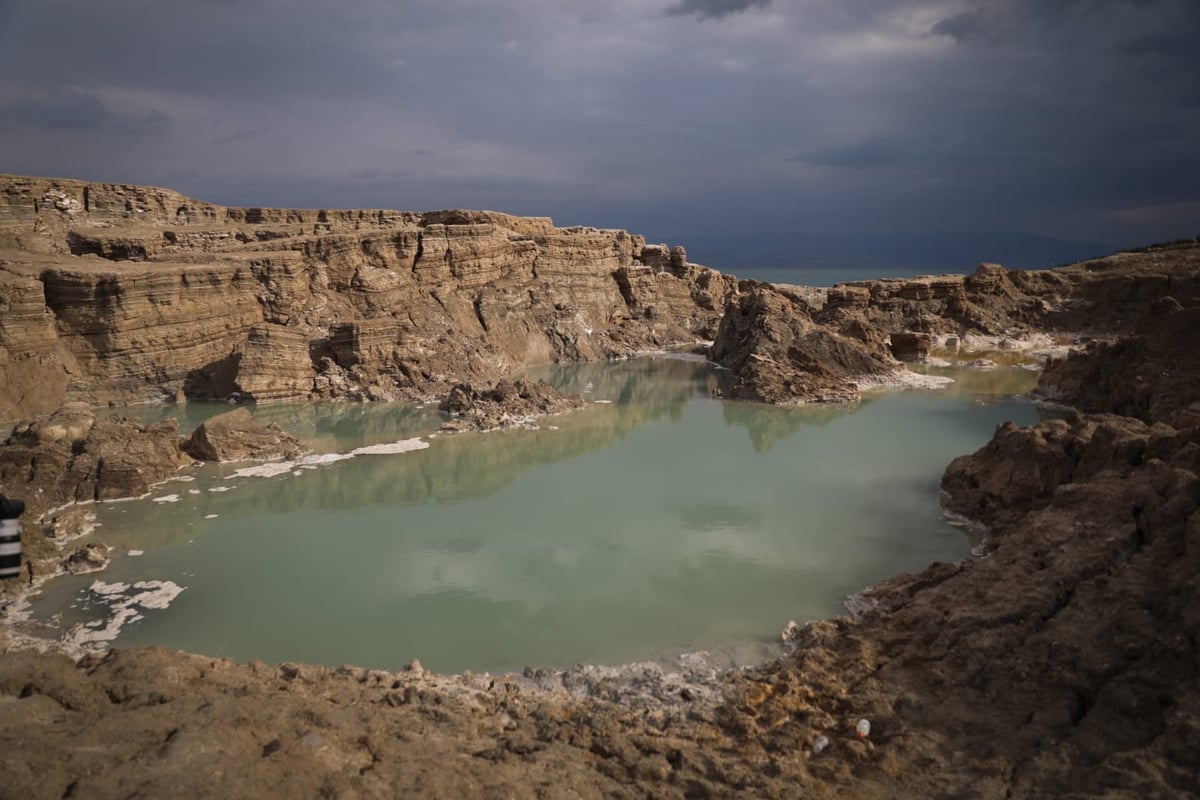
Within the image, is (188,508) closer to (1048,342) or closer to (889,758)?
(889,758)

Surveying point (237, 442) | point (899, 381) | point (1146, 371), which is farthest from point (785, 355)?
point (237, 442)

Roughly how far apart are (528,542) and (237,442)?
7817mm

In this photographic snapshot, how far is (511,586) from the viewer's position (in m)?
9.41

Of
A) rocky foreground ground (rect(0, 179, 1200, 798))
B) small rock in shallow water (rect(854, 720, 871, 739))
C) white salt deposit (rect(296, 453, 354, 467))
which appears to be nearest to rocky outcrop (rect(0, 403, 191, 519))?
white salt deposit (rect(296, 453, 354, 467))

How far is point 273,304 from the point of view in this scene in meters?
23.8

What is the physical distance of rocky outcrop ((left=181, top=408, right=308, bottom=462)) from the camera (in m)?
14.9

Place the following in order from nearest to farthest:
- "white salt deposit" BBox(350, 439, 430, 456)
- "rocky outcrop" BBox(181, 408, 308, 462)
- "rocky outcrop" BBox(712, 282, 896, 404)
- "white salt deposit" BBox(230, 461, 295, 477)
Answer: "white salt deposit" BBox(230, 461, 295, 477), "rocky outcrop" BBox(181, 408, 308, 462), "white salt deposit" BBox(350, 439, 430, 456), "rocky outcrop" BBox(712, 282, 896, 404)

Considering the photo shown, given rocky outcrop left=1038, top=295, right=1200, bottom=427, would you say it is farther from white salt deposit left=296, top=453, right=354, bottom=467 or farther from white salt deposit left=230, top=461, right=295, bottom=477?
white salt deposit left=230, top=461, right=295, bottom=477

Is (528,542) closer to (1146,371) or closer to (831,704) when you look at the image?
(831,704)

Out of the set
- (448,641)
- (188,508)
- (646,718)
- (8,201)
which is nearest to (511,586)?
(448,641)

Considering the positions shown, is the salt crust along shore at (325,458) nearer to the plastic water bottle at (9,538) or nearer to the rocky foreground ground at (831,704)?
the rocky foreground ground at (831,704)

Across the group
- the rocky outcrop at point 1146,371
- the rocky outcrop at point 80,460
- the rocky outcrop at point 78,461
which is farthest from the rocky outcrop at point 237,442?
the rocky outcrop at point 1146,371

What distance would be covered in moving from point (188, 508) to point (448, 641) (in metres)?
6.88

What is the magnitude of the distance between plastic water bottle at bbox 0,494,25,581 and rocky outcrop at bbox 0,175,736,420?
1693 centimetres
